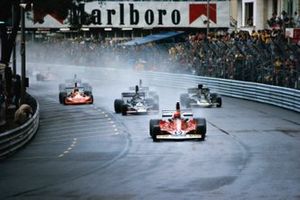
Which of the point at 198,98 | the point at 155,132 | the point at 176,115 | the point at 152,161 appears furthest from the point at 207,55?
the point at 152,161

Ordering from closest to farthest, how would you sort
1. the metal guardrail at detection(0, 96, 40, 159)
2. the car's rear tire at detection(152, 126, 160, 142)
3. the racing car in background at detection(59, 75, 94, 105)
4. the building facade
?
the metal guardrail at detection(0, 96, 40, 159), the car's rear tire at detection(152, 126, 160, 142), the racing car in background at detection(59, 75, 94, 105), the building facade

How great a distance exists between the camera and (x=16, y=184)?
19.1 m

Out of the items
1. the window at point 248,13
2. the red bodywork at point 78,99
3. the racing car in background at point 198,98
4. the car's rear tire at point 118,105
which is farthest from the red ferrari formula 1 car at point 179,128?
the window at point 248,13

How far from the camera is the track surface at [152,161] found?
17.7 metres

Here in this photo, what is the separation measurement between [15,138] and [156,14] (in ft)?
169

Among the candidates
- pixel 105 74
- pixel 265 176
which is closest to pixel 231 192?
pixel 265 176

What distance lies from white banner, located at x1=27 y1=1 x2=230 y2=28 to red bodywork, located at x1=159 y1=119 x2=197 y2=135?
48489mm

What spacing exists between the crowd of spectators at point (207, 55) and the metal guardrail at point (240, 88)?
1.10ft

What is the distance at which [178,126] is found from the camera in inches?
1032

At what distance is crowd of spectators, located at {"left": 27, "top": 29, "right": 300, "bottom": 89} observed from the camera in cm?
3794

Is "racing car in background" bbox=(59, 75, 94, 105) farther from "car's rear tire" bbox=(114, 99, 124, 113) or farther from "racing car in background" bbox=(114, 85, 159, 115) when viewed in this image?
"racing car in background" bbox=(114, 85, 159, 115)

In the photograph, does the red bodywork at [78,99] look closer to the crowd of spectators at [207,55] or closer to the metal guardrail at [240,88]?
the crowd of spectators at [207,55]

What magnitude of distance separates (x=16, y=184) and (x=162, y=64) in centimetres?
4093

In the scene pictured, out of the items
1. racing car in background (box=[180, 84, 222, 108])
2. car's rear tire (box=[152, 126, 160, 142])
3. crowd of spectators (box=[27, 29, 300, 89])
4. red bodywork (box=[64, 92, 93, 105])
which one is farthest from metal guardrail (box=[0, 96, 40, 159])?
red bodywork (box=[64, 92, 93, 105])
